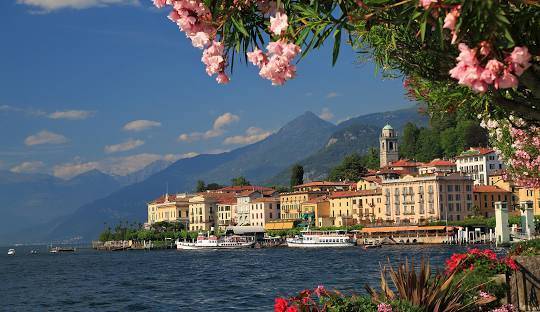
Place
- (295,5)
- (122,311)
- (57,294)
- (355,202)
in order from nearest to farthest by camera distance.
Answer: (295,5) < (122,311) < (57,294) < (355,202)

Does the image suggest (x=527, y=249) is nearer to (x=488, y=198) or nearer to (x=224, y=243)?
(x=488, y=198)

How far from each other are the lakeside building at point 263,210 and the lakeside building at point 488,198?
52.3 m

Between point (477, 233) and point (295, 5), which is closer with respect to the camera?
point (295, 5)

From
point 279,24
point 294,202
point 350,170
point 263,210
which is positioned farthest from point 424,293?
point 350,170

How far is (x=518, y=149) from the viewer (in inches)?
822

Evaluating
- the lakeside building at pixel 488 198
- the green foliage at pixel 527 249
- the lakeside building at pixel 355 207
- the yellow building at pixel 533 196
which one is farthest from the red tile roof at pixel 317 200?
the green foliage at pixel 527 249

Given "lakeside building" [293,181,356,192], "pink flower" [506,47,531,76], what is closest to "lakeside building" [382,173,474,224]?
"lakeside building" [293,181,356,192]

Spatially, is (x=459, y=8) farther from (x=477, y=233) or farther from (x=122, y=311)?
(x=477, y=233)

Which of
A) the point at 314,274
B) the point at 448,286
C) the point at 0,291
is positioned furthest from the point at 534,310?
the point at 0,291

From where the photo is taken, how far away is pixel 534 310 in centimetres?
1438

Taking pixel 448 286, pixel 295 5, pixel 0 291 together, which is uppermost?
pixel 295 5

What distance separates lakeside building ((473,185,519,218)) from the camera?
135 m

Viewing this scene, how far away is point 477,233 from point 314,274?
70.2 meters

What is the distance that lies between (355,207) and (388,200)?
972 centimetres
